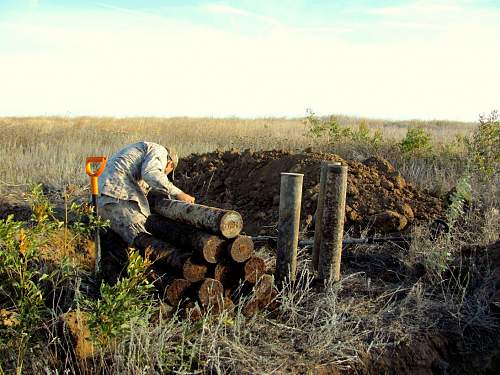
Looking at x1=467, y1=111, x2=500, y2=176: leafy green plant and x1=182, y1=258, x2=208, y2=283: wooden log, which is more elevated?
x1=467, y1=111, x2=500, y2=176: leafy green plant

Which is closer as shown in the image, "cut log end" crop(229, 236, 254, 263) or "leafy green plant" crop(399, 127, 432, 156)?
"cut log end" crop(229, 236, 254, 263)

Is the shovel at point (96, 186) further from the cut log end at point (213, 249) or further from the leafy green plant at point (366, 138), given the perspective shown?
the leafy green plant at point (366, 138)

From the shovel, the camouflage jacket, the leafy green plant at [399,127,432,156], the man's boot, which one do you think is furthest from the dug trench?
the leafy green plant at [399,127,432,156]

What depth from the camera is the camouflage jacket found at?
5504 millimetres

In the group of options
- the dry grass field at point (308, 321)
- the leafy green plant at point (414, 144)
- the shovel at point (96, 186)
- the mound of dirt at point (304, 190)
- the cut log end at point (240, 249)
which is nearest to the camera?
the dry grass field at point (308, 321)

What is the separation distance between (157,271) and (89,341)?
1.03 metres

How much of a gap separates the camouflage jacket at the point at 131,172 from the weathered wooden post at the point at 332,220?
1662mm

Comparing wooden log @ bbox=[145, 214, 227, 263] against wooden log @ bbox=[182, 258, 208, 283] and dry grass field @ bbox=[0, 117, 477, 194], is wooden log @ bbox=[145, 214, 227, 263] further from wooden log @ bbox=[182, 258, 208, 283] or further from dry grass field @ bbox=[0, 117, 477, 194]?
dry grass field @ bbox=[0, 117, 477, 194]

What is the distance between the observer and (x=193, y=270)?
411 centimetres

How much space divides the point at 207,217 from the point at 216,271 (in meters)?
0.46

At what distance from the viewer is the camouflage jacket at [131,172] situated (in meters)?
5.50

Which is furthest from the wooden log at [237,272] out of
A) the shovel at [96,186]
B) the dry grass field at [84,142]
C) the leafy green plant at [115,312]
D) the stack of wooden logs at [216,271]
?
the dry grass field at [84,142]

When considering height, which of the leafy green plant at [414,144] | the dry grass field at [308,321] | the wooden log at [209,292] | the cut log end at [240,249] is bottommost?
the dry grass field at [308,321]

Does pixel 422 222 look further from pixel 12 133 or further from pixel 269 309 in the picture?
pixel 12 133
